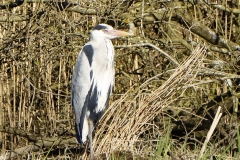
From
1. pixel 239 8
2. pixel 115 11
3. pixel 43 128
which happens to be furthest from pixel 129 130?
pixel 239 8

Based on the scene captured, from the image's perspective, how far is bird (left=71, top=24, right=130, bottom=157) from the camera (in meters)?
5.23

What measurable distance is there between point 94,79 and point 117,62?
1.03m

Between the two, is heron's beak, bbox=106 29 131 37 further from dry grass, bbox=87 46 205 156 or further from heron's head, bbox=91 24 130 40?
dry grass, bbox=87 46 205 156

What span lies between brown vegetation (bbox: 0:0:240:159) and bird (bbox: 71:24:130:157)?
0.41 feet

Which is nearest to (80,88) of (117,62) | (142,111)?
(117,62)

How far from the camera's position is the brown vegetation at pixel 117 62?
531 cm

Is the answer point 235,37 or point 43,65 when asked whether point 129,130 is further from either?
point 235,37

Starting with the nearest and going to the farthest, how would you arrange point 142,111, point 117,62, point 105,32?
point 142,111 < point 105,32 < point 117,62

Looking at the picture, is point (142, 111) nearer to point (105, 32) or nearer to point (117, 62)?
point (105, 32)

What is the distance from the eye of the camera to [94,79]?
5.29 m

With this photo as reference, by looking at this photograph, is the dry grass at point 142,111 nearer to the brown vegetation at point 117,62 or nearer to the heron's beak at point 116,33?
the brown vegetation at point 117,62

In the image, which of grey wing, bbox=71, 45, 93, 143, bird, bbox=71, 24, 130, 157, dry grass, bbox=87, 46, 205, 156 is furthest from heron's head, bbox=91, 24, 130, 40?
dry grass, bbox=87, 46, 205, 156

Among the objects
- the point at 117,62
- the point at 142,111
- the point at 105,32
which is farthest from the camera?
the point at 117,62

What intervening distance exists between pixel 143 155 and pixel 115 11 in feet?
6.40
